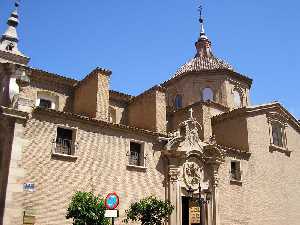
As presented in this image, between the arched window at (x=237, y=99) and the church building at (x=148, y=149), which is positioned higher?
the arched window at (x=237, y=99)

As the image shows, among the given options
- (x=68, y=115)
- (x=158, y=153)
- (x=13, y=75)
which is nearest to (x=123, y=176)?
(x=158, y=153)

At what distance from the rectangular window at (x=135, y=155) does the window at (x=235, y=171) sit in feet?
22.0

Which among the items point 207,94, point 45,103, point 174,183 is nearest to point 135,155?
point 174,183

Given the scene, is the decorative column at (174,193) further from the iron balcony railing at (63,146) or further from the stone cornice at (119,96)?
the stone cornice at (119,96)

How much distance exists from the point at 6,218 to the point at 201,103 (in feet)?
44.0

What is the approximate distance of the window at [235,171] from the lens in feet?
76.0

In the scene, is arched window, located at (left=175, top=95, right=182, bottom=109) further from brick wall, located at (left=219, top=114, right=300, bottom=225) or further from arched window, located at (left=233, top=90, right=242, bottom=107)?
brick wall, located at (left=219, top=114, right=300, bottom=225)

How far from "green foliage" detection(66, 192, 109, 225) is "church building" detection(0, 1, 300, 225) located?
5.92 ft

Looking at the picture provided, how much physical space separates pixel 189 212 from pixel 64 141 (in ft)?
25.7

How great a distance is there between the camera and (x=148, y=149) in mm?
19469

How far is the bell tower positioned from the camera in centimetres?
3200

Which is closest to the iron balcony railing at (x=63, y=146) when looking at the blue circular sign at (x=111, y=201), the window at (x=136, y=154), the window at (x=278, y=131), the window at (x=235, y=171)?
the window at (x=136, y=154)

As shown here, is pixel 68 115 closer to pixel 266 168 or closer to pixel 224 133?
pixel 224 133

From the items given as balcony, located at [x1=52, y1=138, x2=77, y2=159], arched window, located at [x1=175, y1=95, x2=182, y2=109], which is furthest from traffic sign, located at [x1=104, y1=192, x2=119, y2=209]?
arched window, located at [x1=175, y1=95, x2=182, y2=109]
